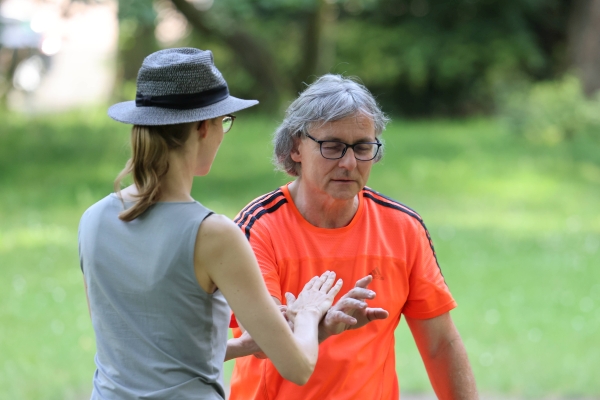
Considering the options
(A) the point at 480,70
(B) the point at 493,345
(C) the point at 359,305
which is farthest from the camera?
(A) the point at 480,70

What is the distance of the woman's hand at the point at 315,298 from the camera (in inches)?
88.7

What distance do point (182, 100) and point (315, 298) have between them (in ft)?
2.15

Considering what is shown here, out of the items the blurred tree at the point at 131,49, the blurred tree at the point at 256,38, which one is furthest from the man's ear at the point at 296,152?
the blurred tree at the point at 131,49

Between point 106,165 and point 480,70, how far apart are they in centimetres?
1279

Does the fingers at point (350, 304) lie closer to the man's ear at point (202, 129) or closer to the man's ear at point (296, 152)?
the man's ear at point (202, 129)

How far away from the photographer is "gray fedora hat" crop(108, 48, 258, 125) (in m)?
2.03

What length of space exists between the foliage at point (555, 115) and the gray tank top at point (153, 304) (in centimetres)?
1495

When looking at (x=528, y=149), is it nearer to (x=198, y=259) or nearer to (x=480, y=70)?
(x=480, y=70)

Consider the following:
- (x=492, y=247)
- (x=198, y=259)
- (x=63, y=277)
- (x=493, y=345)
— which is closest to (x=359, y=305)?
(x=198, y=259)

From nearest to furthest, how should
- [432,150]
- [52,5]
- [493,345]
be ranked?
[493,345]
[52,5]
[432,150]

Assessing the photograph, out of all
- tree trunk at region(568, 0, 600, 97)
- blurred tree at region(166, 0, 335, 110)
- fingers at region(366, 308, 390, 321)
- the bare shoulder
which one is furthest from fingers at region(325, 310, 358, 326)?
tree trunk at region(568, 0, 600, 97)

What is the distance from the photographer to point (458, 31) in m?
23.6

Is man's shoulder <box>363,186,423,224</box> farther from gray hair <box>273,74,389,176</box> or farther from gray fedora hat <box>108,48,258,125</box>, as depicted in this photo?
gray fedora hat <box>108,48,258,125</box>

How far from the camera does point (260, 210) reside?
2.85m
